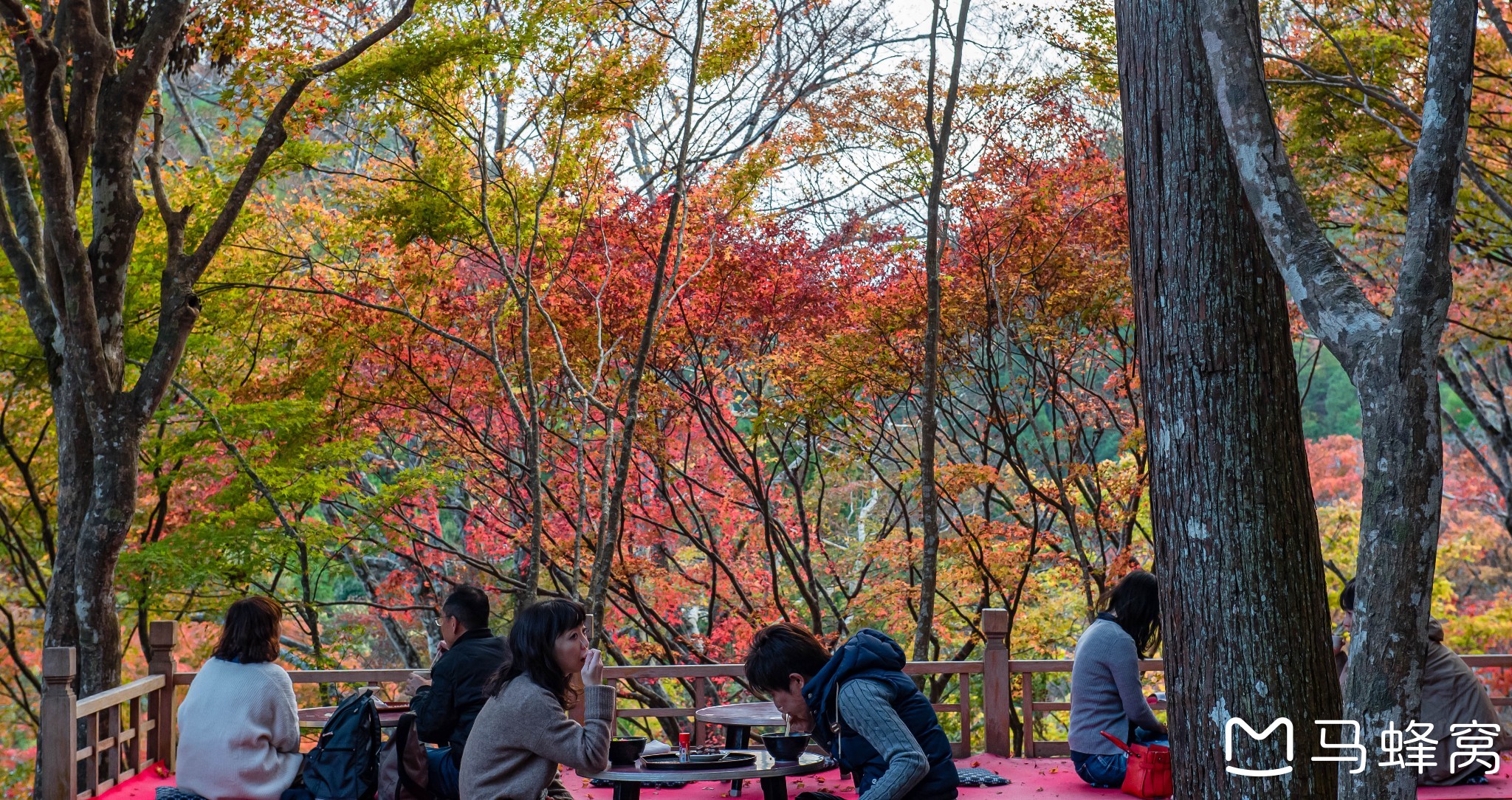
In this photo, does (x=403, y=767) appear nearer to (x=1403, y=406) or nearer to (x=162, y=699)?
(x=162, y=699)

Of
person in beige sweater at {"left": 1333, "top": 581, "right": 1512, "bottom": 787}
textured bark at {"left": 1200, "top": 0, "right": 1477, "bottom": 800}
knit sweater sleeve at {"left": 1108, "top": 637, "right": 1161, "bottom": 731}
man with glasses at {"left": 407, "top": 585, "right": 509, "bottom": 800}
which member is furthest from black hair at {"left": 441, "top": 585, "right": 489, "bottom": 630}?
person in beige sweater at {"left": 1333, "top": 581, "right": 1512, "bottom": 787}

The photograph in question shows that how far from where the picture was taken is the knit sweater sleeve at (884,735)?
123 inches

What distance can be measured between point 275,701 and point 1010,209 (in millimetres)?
7373

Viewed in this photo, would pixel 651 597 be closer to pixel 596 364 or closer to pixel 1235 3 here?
pixel 596 364

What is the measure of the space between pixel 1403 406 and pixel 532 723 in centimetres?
260

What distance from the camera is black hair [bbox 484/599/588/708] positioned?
11.6 feet

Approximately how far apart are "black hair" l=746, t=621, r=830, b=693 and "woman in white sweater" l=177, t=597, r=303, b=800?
2258mm

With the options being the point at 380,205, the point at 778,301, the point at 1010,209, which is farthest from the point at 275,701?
the point at 1010,209

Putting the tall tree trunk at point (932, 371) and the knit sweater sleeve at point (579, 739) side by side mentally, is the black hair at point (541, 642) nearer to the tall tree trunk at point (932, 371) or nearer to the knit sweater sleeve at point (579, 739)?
the knit sweater sleeve at point (579, 739)

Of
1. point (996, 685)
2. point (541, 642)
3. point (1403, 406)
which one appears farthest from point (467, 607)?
point (1403, 406)

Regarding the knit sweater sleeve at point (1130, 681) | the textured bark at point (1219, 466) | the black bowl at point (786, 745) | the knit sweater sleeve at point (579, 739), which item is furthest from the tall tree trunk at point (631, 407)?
the textured bark at point (1219, 466)

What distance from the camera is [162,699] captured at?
6.25 meters

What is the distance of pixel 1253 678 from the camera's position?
10.5 feet

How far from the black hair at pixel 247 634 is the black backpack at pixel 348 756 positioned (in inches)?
16.3
